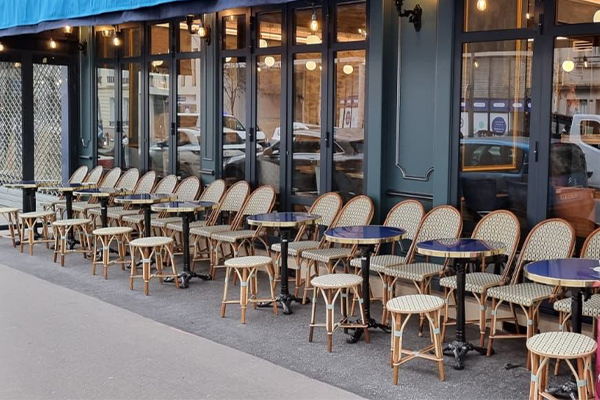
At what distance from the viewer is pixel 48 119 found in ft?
44.4

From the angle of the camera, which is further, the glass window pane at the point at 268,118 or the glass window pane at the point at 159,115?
the glass window pane at the point at 159,115

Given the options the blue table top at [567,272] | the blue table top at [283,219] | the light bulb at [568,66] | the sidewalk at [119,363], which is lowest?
the sidewalk at [119,363]

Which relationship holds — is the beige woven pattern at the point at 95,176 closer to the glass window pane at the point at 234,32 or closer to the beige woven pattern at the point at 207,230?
the glass window pane at the point at 234,32

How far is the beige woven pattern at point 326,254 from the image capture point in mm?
7434

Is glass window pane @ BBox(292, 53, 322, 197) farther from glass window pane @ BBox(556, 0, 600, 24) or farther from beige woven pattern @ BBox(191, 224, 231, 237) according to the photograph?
glass window pane @ BBox(556, 0, 600, 24)

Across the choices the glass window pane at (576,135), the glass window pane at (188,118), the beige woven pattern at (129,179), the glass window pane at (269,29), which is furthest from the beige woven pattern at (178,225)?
the glass window pane at (576,135)

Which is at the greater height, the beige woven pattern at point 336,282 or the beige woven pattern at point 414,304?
the beige woven pattern at point 336,282

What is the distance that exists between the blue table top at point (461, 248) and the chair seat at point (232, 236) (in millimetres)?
2832

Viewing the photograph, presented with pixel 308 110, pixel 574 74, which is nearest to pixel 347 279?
pixel 574 74

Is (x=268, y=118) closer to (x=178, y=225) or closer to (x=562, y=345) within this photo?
(x=178, y=225)

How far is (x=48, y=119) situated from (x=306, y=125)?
618 centimetres

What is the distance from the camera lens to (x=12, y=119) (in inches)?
524

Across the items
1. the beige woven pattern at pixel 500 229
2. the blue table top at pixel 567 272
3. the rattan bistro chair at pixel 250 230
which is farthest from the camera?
the rattan bistro chair at pixel 250 230

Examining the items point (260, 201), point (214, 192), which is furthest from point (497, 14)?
Answer: point (214, 192)
